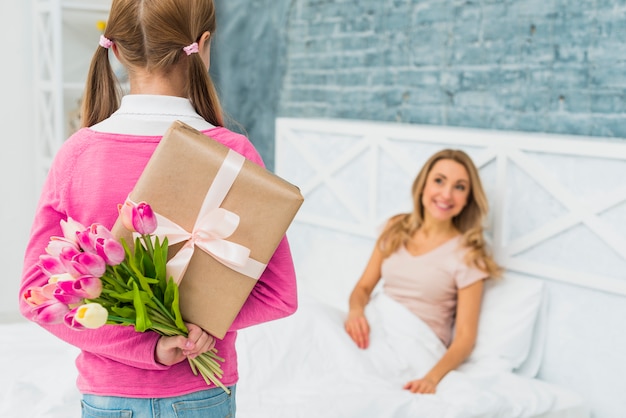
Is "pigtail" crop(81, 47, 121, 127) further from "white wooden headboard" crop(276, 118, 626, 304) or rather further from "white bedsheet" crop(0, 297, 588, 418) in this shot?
"white wooden headboard" crop(276, 118, 626, 304)

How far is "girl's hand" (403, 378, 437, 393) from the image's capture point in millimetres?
2273

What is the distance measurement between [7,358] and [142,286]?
1.46 m

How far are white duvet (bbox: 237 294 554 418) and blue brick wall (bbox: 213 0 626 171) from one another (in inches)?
31.6

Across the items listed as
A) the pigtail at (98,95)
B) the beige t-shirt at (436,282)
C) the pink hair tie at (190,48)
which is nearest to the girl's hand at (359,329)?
the beige t-shirt at (436,282)

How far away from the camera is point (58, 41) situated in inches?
141

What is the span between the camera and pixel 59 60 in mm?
3572

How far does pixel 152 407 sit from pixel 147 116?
0.42 meters

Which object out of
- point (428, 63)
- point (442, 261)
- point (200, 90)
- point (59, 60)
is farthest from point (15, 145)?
point (200, 90)

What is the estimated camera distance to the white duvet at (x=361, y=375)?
6.92 ft

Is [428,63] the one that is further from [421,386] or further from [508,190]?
[421,386]

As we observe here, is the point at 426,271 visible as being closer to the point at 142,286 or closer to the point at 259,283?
the point at 259,283

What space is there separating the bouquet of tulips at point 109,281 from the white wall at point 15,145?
9.52ft

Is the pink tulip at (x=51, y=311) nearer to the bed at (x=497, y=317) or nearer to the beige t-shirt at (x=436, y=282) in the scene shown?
the bed at (x=497, y=317)

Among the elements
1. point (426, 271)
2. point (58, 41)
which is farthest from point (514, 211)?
point (58, 41)
